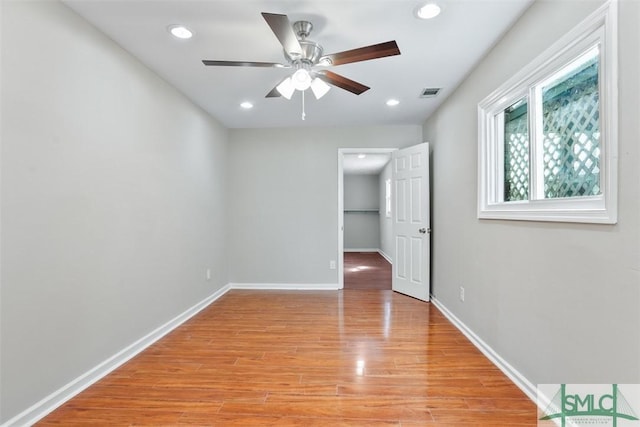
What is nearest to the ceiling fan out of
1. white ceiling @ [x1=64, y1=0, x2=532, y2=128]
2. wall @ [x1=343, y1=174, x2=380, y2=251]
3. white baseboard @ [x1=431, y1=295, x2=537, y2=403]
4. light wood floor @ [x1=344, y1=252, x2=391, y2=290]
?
white ceiling @ [x1=64, y1=0, x2=532, y2=128]

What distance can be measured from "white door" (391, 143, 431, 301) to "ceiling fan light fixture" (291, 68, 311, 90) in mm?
2287

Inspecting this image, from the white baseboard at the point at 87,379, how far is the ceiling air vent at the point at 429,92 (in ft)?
11.5

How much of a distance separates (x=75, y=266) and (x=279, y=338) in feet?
5.46

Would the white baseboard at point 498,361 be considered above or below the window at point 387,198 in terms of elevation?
Result: below

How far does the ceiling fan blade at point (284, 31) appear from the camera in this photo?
4.97 ft

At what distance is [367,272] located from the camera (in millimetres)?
5742

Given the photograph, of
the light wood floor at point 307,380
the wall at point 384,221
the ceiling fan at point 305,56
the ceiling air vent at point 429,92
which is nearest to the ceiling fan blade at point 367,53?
the ceiling fan at point 305,56

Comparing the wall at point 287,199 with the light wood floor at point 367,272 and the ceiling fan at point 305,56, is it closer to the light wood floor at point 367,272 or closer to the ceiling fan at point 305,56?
the light wood floor at point 367,272

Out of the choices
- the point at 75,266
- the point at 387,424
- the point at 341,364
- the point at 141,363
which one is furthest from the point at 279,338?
the point at 75,266

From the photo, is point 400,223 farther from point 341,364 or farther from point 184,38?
point 184,38

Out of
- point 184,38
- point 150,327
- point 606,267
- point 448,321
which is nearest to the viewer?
point 606,267

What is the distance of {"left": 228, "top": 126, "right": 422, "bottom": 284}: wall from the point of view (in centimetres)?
443

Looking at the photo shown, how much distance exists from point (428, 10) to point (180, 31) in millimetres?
1684

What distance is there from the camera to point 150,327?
2633 millimetres
